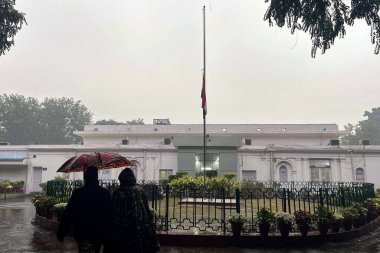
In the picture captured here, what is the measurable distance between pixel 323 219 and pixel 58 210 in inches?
312

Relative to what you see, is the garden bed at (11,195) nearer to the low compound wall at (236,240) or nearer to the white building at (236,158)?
the white building at (236,158)

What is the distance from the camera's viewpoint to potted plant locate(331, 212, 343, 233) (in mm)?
8305

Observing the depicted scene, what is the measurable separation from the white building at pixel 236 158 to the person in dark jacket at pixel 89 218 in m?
21.8

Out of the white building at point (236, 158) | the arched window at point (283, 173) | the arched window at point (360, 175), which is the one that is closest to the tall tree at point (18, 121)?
the white building at point (236, 158)

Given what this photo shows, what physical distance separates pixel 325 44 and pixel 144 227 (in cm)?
408

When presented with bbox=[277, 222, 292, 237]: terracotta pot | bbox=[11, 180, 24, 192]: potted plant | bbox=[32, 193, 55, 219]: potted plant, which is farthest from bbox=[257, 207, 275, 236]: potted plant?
bbox=[11, 180, 24, 192]: potted plant

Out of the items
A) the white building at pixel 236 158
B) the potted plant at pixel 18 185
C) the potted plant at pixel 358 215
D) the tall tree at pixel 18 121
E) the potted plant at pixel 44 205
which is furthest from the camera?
the tall tree at pixel 18 121

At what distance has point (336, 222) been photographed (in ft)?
27.5

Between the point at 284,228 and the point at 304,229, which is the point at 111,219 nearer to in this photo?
the point at 284,228

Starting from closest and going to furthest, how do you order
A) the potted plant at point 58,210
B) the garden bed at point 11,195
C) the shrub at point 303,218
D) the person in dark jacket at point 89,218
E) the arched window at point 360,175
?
the person in dark jacket at point 89,218
the shrub at point 303,218
the potted plant at point 58,210
the garden bed at point 11,195
the arched window at point 360,175

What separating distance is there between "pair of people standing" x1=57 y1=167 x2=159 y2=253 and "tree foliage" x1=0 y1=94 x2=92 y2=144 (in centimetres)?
5795

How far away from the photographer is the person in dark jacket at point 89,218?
4633 mm

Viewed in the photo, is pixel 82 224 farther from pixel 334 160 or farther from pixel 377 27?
pixel 334 160

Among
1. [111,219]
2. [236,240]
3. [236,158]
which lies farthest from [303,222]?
[236,158]
